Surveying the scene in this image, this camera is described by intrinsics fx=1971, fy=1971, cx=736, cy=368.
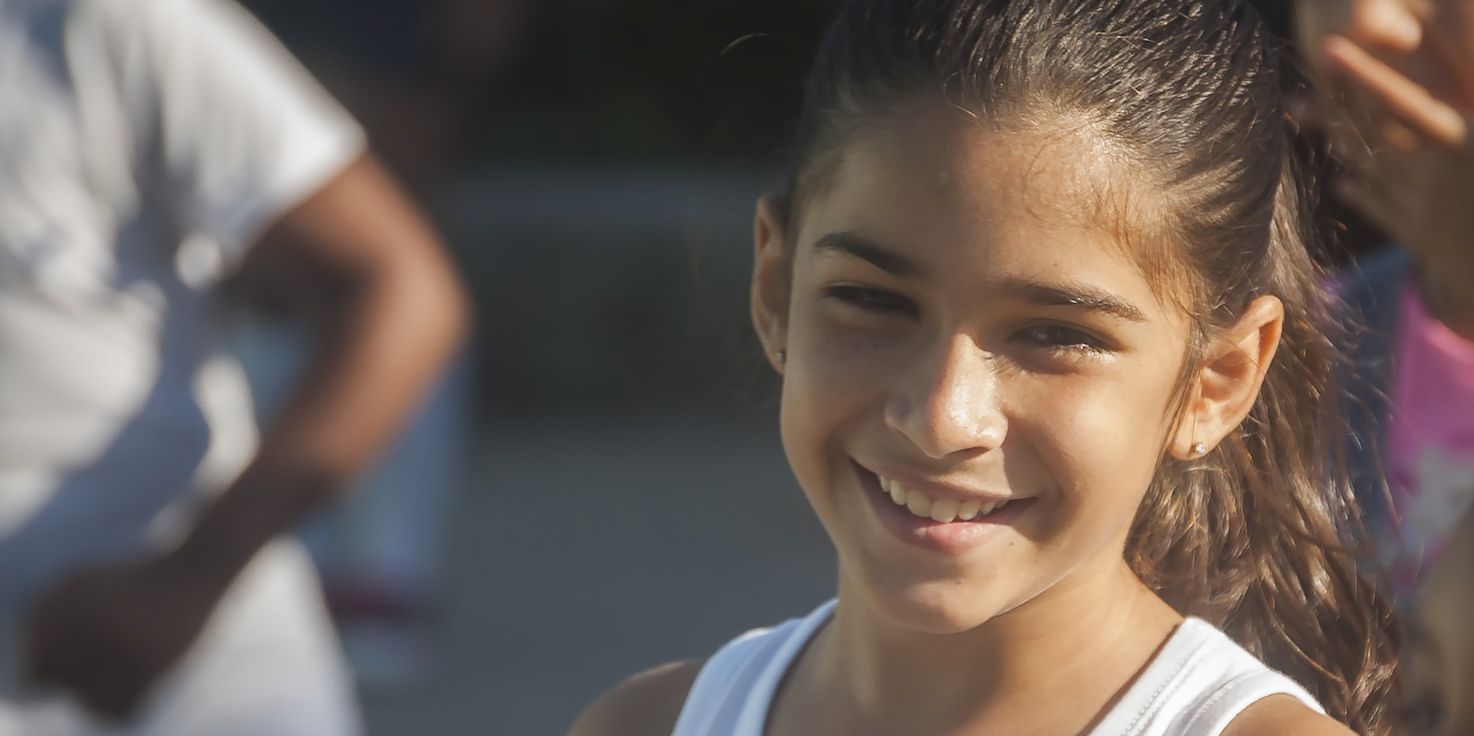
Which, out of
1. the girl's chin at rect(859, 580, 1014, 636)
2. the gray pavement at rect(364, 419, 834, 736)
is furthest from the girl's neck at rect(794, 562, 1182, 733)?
the gray pavement at rect(364, 419, 834, 736)

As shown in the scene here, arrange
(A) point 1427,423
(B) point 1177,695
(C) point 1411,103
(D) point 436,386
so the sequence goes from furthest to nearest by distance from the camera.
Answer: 1. (D) point 436,386
2. (A) point 1427,423
3. (B) point 1177,695
4. (C) point 1411,103

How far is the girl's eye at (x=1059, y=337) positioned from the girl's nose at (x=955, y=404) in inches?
1.6

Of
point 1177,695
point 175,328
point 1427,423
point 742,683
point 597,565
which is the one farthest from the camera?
point 597,565

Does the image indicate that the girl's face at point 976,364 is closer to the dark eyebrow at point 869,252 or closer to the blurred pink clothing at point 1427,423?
the dark eyebrow at point 869,252

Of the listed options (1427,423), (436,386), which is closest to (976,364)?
(1427,423)

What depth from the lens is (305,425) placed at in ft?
7.98

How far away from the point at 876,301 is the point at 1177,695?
0.42 metres

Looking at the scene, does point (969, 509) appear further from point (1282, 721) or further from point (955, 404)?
point (1282, 721)

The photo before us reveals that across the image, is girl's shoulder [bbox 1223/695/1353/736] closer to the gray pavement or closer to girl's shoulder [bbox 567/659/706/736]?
girl's shoulder [bbox 567/659/706/736]

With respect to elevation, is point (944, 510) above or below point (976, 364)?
below

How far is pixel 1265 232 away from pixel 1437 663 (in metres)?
0.64

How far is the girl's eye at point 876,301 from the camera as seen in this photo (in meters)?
1.60

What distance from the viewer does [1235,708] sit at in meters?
1.60

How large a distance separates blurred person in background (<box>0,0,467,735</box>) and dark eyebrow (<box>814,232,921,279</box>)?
0.97 m
